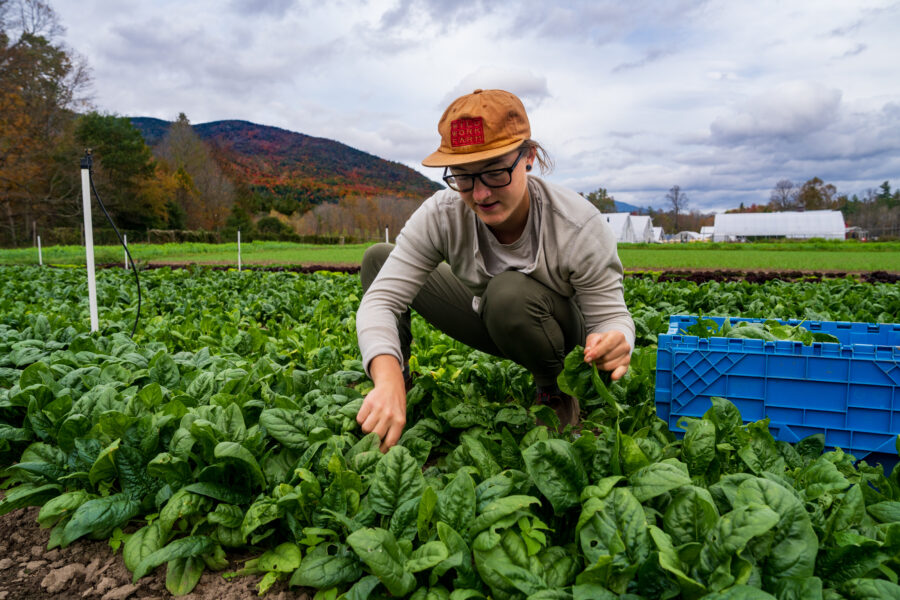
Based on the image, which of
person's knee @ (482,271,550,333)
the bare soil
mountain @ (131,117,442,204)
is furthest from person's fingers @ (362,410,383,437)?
mountain @ (131,117,442,204)

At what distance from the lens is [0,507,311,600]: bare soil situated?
71.7 inches

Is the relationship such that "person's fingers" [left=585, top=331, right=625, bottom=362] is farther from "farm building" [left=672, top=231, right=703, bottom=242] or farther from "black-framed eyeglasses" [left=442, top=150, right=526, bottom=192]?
"farm building" [left=672, top=231, right=703, bottom=242]

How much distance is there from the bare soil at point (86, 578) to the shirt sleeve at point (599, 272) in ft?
4.93

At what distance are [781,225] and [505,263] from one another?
68406 millimetres

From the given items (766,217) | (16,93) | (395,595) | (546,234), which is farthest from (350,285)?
(766,217)

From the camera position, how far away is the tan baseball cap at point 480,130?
2.10m

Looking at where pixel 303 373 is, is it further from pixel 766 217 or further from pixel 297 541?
pixel 766 217

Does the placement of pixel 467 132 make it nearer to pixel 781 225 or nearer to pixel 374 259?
pixel 374 259

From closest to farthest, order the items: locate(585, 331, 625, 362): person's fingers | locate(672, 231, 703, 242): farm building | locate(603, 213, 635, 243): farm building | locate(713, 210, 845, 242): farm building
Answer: locate(585, 331, 625, 362): person's fingers → locate(713, 210, 845, 242): farm building → locate(603, 213, 635, 243): farm building → locate(672, 231, 703, 242): farm building

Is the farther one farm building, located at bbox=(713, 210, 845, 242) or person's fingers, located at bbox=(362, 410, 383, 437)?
farm building, located at bbox=(713, 210, 845, 242)

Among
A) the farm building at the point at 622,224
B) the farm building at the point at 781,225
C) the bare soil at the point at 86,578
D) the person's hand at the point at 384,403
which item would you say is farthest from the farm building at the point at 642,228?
the bare soil at the point at 86,578

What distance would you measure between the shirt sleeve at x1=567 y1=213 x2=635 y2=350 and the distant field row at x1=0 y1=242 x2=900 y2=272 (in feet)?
50.4

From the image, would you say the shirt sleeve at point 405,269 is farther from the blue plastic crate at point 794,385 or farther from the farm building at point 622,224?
the farm building at point 622,224

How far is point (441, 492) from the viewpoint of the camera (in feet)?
6.13
